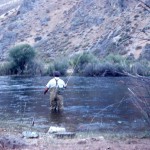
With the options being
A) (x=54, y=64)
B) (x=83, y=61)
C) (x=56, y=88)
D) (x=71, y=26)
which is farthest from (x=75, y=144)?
(x=71, y=26)

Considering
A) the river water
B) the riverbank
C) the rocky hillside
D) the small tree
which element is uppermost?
the riverbank

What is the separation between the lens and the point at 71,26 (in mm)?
65250

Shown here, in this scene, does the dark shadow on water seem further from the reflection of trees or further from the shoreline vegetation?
the shoreline vegetation

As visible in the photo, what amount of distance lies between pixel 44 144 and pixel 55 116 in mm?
7666

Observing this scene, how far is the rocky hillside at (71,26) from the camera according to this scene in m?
55.7

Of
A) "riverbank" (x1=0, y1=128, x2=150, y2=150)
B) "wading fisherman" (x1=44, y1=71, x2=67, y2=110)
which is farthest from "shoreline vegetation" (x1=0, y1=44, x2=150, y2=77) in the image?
"riverbank" (x1=0, y1=128, x2=150, y2=150)

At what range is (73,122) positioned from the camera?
15578 mm

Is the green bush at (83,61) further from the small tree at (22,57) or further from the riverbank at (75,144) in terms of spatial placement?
the riverbank at (75,144)

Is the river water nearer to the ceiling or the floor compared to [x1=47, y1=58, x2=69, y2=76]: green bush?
nearer to the ceiling

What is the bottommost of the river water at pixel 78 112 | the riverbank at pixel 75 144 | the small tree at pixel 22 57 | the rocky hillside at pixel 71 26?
the rocky hillside at pixel 71 26

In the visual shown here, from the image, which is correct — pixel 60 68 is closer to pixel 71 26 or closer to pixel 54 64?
pixel 54 64

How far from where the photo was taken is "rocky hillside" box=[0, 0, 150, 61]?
55.7 m

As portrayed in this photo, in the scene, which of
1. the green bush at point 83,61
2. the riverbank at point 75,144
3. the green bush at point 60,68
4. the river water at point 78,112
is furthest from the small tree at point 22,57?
the riverbank at point 75,144

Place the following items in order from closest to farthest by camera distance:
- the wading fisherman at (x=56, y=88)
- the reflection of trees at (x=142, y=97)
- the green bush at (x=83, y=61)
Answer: the reflection of trees at (x=142, y=97) < the wading fisherman at (x=56, y=88) < the green bush at (x=83, y=61)
